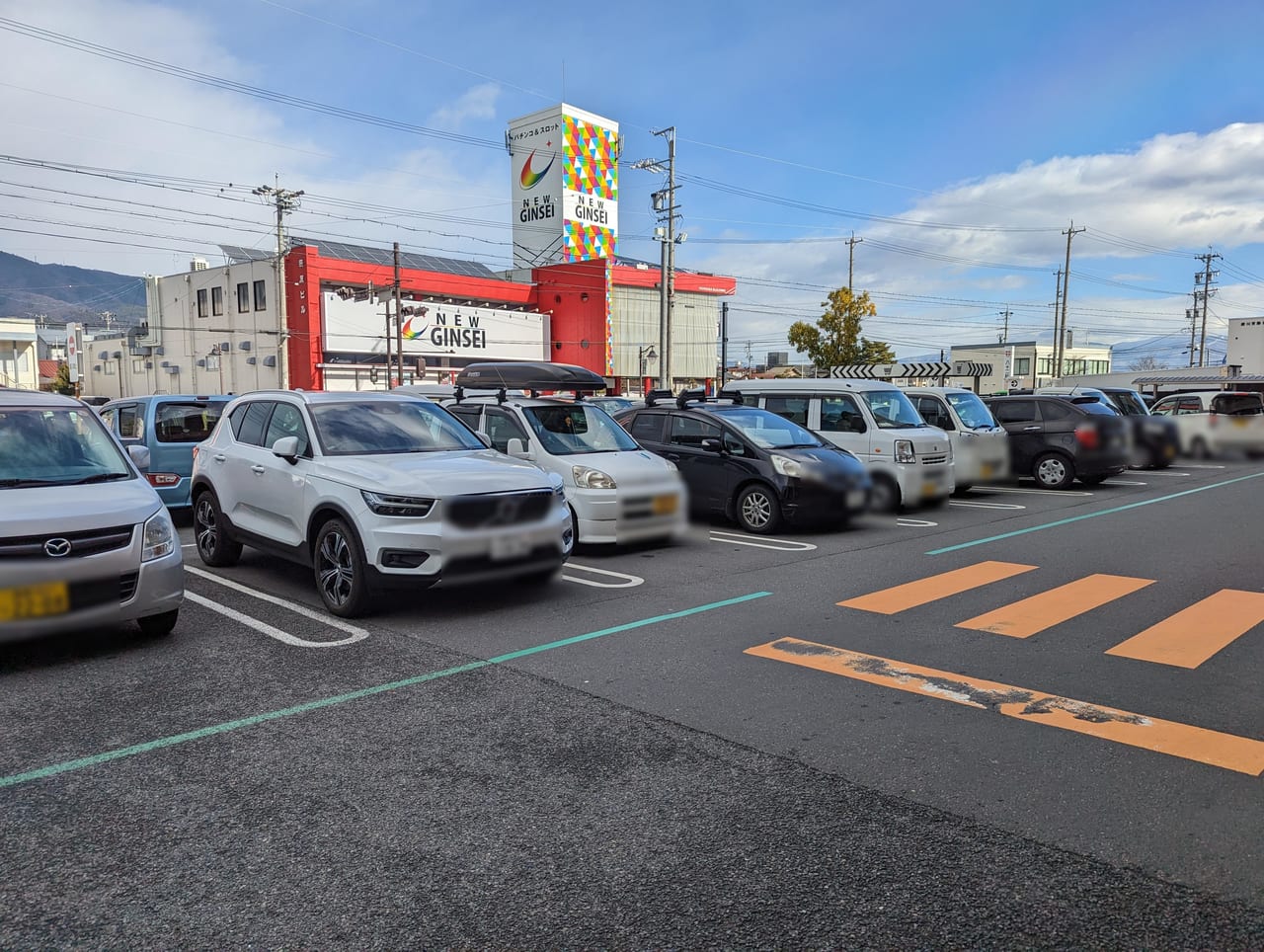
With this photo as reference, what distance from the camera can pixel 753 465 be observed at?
10.8 meters

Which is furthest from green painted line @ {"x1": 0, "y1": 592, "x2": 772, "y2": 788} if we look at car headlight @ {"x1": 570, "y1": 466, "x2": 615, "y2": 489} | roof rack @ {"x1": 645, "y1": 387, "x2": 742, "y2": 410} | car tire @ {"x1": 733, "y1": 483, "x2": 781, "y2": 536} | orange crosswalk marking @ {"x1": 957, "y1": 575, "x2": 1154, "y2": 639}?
roof rack @ {"x1": 645, "y1": 387, "x2": 742, "y2": 410}

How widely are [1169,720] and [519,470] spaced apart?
4.69 meters

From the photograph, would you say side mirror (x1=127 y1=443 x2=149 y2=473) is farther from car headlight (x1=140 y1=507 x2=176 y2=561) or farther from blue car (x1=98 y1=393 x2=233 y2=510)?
blue car (x1=98 y1=393 x2=233 y2=510)

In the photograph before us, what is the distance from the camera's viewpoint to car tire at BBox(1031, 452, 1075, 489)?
16031mm

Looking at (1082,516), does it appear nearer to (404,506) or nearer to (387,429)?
(387,429)

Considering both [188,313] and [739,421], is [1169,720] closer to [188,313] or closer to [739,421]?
[739,421]

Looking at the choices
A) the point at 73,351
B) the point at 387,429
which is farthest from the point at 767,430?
the point at 73,351

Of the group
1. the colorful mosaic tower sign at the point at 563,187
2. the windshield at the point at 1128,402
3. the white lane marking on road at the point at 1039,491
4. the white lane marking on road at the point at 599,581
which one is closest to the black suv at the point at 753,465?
the white lane marking on road at the point at 599,581

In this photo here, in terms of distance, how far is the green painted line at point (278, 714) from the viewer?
12.9 ft

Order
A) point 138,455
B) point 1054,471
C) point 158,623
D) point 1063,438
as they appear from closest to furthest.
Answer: point 158,623 < point 138,455 < point 1063,438 < point 1054,471

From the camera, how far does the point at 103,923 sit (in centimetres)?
279

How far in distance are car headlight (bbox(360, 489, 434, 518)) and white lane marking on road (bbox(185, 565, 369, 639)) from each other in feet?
2.91

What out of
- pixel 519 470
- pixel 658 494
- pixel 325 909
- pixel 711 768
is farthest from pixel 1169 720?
pixel 658 494

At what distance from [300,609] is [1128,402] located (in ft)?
69.5
